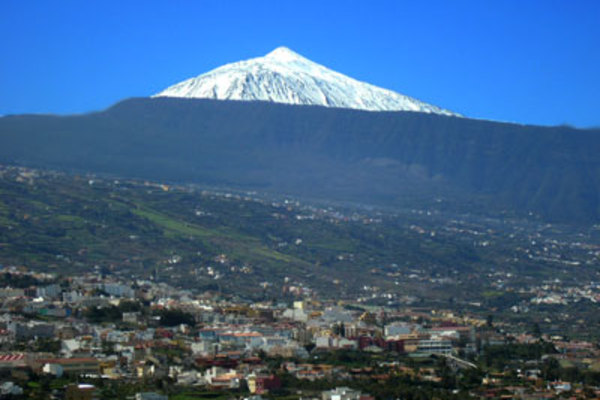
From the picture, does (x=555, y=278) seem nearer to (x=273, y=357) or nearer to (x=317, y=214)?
(x=317, y=214)

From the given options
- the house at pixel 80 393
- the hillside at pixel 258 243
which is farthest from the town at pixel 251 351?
the hillside at pixel 258 243

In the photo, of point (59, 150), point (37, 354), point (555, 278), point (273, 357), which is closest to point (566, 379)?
point (273, 357)

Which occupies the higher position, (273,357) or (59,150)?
(59,150)

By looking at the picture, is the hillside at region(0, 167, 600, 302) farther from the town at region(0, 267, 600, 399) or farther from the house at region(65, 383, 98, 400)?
the house at region(65, 383, 98, 400)

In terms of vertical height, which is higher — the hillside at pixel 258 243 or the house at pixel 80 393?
the hillside at pixel 258 243

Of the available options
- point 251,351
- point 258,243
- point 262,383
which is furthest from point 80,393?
point 258,243

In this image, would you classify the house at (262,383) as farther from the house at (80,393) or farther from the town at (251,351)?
the house at (80,393)

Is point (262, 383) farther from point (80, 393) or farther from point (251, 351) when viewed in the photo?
point (251, 351)

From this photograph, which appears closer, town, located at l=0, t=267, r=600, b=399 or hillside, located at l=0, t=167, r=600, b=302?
town, located at l=0, t=267, r=600, b=399

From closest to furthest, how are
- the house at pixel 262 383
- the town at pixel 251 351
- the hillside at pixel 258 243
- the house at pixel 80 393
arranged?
the house at pixel 80 393 < the house at pixel 262 383 < the town at pixel 251 351 < the hillside at pixel 258 243

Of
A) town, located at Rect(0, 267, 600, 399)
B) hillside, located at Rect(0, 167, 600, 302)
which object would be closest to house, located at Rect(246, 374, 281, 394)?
town, located at Rect(0, 267, 600, 399)

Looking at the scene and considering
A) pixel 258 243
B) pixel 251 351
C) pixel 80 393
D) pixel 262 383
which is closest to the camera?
pixel 80 393
